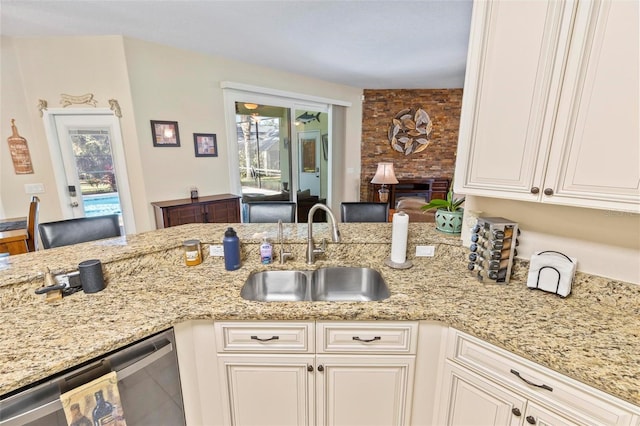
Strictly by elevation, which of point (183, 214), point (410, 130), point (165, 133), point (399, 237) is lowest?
point (183, 214)

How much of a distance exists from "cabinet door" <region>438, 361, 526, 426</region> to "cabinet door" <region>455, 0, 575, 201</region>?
0.76 m

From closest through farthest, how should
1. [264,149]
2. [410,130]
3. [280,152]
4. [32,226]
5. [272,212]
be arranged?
[272,212], [32,226], [264,149], [280,152], [410,130]

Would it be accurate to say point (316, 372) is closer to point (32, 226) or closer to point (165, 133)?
point (32, 226)

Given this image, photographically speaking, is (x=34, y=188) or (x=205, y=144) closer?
(x=34, y=188)

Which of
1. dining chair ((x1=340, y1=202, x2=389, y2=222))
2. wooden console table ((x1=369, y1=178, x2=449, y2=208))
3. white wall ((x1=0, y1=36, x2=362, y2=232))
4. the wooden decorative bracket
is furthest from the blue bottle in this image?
wooden console table ((x1=369, y1=178, x2=449, y2=208))

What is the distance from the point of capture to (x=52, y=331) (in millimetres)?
1043

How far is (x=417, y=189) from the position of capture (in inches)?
225

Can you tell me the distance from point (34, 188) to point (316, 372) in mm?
4011

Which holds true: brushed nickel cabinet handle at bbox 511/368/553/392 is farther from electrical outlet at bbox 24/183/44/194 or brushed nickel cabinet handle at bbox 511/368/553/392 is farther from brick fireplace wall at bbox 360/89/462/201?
brick fireplace wall at bbox 360/89/462/201

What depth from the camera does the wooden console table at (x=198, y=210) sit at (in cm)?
325

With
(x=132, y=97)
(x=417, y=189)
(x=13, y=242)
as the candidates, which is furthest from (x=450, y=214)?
(x=417, y=189)

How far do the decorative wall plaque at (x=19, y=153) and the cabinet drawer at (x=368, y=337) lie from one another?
404 centimetres

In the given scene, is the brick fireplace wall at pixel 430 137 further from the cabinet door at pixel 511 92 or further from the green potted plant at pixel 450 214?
the cabinet door at pixel 511 92

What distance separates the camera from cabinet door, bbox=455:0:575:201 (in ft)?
3.46
